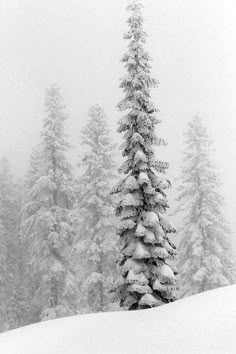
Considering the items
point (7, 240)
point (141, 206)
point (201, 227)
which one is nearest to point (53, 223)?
point (201, 227)

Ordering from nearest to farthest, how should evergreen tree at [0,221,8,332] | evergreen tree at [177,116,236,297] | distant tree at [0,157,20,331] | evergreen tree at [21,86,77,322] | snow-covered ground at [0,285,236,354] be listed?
snow-covered ground at [0,285,236,354] → evergreen tree at [177,116,236,297] → evergreen tree at [21,86,77,322] → evergreen tree at [0,221,8,332] → distant tree at [0,157,20,331]

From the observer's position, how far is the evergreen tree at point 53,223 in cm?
2844

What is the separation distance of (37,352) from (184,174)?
2233 cm

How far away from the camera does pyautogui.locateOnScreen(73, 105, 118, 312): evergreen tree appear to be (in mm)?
27859

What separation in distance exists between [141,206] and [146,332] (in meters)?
9.91

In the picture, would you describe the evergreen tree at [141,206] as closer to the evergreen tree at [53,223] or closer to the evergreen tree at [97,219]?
the evergreen tree at [97,219]

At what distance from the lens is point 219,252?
2781 centimetres

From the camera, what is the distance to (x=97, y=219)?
28734mm

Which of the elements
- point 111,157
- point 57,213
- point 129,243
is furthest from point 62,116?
point 129,243

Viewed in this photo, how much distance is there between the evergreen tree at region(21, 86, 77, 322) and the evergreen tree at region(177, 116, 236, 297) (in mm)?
6966

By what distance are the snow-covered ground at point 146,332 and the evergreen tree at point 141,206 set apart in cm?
676

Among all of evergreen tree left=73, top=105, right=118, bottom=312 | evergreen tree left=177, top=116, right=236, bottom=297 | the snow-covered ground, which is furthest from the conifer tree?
the snow-covered ground

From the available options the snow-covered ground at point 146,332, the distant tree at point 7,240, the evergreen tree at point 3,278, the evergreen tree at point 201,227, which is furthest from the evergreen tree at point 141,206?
the distant tree at point 7,240

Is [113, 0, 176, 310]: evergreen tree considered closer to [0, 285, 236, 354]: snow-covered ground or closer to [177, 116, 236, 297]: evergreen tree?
[0, 285, 236, 354]: snow-covered ground
